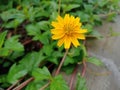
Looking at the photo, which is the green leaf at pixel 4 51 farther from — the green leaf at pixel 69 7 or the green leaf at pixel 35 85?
the green leaf at pixel 69 7

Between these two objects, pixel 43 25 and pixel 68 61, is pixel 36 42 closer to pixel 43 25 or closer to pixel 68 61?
pixel 43 25

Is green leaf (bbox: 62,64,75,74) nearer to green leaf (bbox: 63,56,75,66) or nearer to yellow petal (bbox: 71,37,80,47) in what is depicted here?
green leaf (bbox: 63,56,75,66)

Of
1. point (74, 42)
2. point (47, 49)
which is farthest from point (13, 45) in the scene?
point (74, 42)

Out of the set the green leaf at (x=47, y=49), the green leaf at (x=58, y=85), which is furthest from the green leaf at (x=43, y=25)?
the green leaf at (x=58, y=85)

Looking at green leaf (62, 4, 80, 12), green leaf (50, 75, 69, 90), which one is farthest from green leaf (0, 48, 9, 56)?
green leaf (62, 4, 80, 12)

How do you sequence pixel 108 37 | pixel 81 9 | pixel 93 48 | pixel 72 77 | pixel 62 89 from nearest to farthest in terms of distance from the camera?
pixel 62 89, pixel 72 77, pixel 93 48, pixel 108 37, pixel 81 9

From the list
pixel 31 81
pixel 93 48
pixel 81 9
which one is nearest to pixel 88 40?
pixel 93 48

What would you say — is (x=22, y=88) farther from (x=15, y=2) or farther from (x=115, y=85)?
(x=15, y=2)

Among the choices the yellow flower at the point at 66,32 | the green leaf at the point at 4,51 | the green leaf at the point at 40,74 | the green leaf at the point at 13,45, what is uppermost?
the yellow flower at the point at 66,32
